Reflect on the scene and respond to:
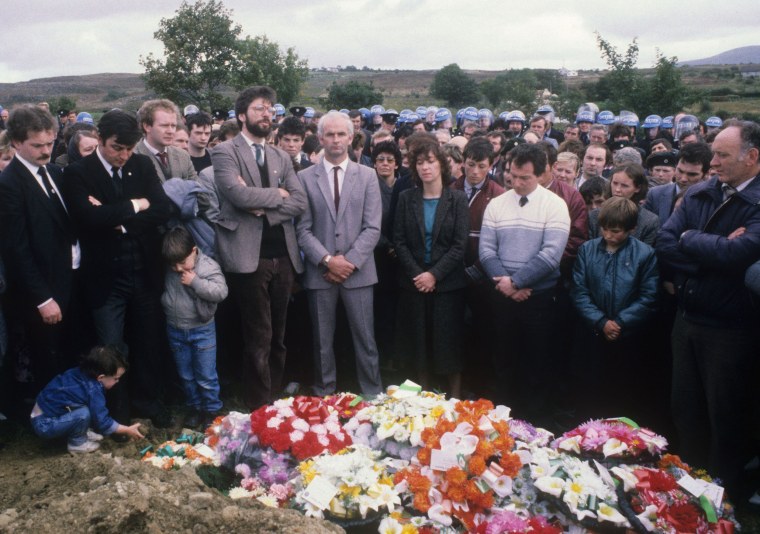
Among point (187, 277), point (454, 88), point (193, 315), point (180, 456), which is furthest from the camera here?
point (454, 88)

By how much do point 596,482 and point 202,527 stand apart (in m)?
2.18

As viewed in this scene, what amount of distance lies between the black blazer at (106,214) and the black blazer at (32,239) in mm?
158

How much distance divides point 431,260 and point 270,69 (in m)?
49.6

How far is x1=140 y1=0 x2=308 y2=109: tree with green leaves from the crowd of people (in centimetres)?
3772

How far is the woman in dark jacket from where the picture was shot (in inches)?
209

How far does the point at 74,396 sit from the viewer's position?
4.54 m

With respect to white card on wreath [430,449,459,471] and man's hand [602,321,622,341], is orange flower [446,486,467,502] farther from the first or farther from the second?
man's hand [602,321,622,341]

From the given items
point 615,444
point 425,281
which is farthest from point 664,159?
point 615,444

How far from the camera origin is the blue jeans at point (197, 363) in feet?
16.9

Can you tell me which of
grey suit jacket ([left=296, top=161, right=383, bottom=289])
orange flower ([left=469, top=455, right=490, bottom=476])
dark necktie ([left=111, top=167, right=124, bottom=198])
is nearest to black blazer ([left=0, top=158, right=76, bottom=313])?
dark necktie ([left=111, top=167, right=124, bottom=198])

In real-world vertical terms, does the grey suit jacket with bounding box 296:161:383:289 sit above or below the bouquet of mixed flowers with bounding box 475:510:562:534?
above

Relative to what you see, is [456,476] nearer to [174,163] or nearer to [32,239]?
[32,239]

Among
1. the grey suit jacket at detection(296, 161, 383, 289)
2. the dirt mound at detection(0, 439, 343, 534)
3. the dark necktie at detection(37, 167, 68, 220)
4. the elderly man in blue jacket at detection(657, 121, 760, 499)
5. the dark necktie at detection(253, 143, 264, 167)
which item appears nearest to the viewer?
the dirt mound at detection(0, 439, 343, 534)

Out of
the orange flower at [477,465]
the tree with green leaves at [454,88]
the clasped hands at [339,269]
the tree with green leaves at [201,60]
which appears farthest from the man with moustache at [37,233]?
the tree with green leaves at [454,88]
